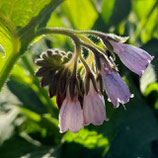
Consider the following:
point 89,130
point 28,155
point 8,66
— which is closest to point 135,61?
point 8,66

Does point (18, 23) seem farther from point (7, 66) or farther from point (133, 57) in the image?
point (133, 57)

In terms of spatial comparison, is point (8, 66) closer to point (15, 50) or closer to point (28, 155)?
point (15, 50)

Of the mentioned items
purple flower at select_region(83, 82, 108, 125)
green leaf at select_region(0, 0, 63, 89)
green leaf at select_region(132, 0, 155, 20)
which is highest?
green leaf at select_region(0, 0, 63, 89)

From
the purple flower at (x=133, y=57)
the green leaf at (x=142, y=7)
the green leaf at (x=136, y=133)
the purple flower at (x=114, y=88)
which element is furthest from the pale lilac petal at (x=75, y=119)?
the green leaf at (x=142, y=7)

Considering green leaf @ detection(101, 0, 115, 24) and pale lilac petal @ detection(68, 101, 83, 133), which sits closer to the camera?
pale lilac petal @ detection(68, 101, 83, 133)

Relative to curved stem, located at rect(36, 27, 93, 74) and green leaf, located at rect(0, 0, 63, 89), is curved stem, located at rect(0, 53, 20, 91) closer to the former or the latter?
green leaf, located at rect(0, 0, 63, 89)

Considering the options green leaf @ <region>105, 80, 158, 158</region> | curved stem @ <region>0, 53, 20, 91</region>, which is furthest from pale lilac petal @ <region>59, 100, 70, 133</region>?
green leaf @ <region>105, 80, 158, 158</region>
